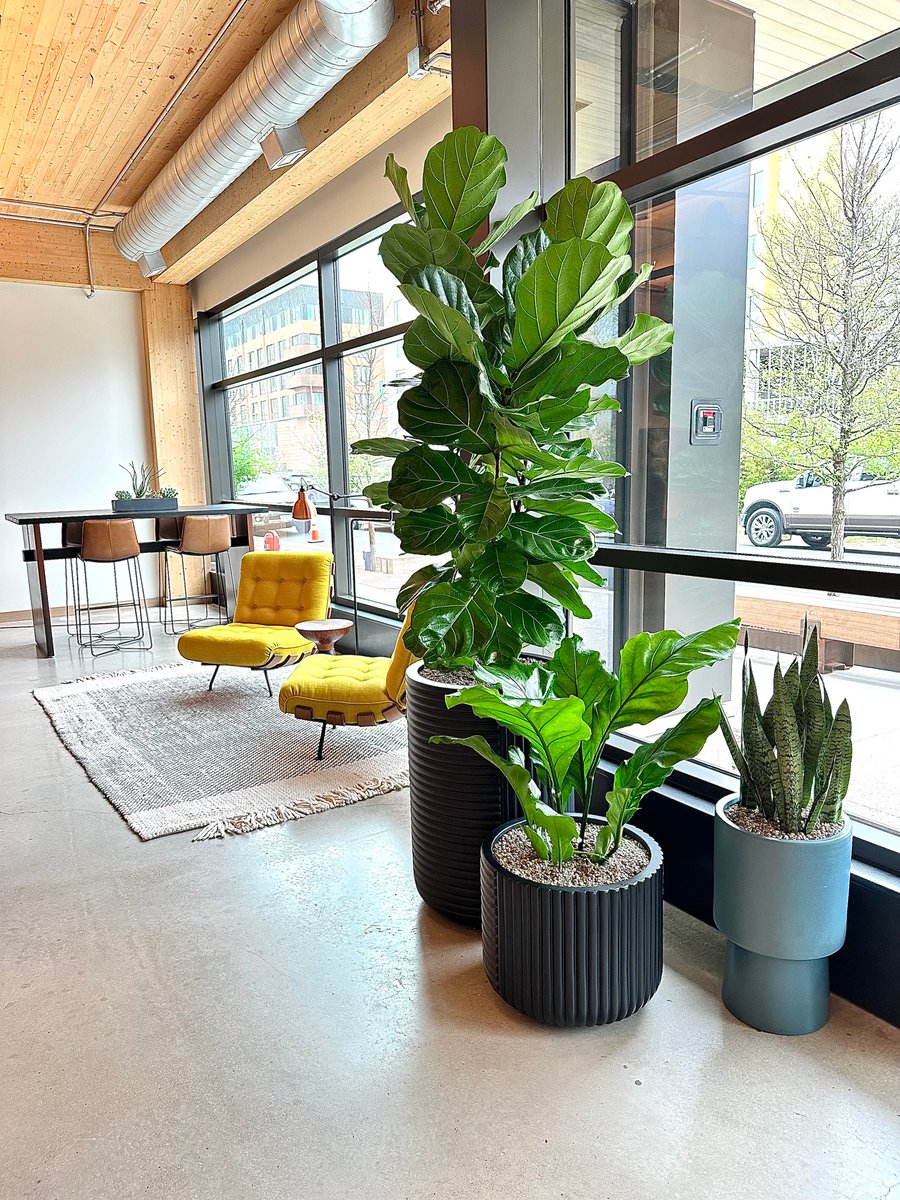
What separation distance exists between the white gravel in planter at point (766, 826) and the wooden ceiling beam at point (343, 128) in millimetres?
3370

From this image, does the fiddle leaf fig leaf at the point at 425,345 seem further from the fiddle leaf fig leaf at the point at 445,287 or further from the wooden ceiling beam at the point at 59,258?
the wooden ceiling beam at the point at 59,258

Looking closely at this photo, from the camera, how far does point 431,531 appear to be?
216 centimetres

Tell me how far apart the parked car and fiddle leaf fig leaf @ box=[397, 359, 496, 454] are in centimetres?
95

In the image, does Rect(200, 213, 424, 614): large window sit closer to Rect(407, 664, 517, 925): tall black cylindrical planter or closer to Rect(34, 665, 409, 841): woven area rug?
Rect(34, 665, 409, 841): woven area rug

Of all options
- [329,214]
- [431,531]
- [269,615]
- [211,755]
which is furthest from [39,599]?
[431,531]

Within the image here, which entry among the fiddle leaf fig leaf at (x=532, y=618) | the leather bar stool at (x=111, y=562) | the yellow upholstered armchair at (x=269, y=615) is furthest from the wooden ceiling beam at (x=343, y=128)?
the fiddle leaf fig leaf at (x=532, y=618)

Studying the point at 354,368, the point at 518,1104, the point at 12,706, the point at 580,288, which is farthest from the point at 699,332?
the point at 12,706

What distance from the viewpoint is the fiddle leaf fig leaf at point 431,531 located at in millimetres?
2158

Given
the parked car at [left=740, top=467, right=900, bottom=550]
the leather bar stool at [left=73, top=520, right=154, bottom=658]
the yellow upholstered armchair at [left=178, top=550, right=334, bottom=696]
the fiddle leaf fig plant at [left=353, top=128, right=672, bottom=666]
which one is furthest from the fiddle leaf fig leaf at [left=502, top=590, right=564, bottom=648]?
the leather bar stool at [left=73, top=520, right=154, bottom=658]

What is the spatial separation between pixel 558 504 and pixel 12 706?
165 inches

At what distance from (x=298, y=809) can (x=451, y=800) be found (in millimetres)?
1170

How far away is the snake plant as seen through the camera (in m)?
1.86

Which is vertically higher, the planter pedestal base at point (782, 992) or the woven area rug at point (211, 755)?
the planter pedestal base at point (782, 992)

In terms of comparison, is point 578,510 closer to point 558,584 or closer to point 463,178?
point 558,584
